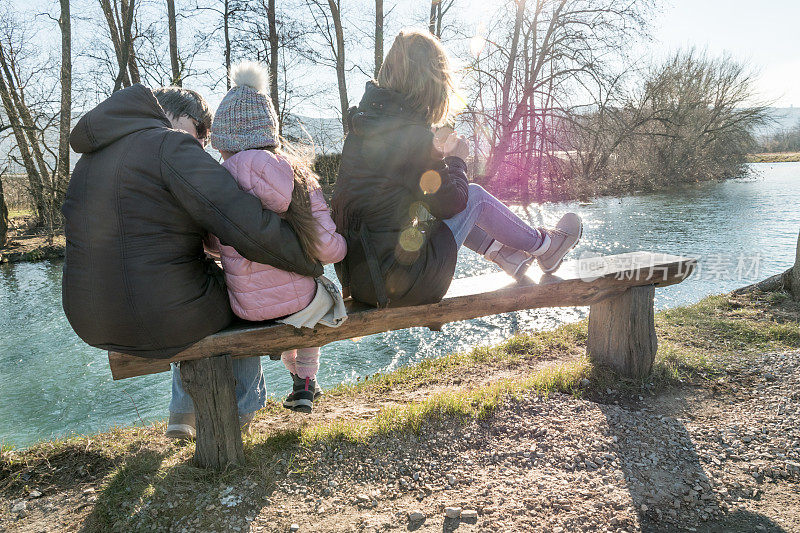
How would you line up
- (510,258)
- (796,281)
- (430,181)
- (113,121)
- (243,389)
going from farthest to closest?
(796,281) → (510,258) → (243,389) → (430,181) → (113,121)

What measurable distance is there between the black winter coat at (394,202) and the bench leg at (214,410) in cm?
78

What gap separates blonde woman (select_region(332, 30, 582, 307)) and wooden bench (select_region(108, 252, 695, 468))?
21 cm

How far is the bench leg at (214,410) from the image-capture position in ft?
8.00

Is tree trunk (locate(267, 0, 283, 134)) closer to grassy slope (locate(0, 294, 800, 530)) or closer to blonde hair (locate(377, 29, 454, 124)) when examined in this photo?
grassy slope (locate(0, 294, 800, 530))

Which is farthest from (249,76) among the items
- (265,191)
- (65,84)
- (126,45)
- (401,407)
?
(65,84)

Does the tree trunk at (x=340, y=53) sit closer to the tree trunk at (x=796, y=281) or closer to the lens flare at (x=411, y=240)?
the tree trunk at (x=796, y=281)

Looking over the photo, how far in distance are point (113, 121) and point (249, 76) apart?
1.91ft

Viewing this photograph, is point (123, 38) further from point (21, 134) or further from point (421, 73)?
point (421, 73)

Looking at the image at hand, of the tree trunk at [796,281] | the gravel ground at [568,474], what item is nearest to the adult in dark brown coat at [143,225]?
the gravel ground at [568,474]

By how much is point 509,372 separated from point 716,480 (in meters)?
1.86

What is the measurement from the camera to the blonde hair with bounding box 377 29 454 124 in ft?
8.19

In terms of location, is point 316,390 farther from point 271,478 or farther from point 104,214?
point 104,214

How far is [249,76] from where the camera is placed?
225cm

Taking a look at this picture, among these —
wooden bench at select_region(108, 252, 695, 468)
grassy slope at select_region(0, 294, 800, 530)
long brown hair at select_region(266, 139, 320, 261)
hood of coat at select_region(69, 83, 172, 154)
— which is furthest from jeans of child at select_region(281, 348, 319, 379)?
hood of coat at select_region(69, 83, 172, 154)
